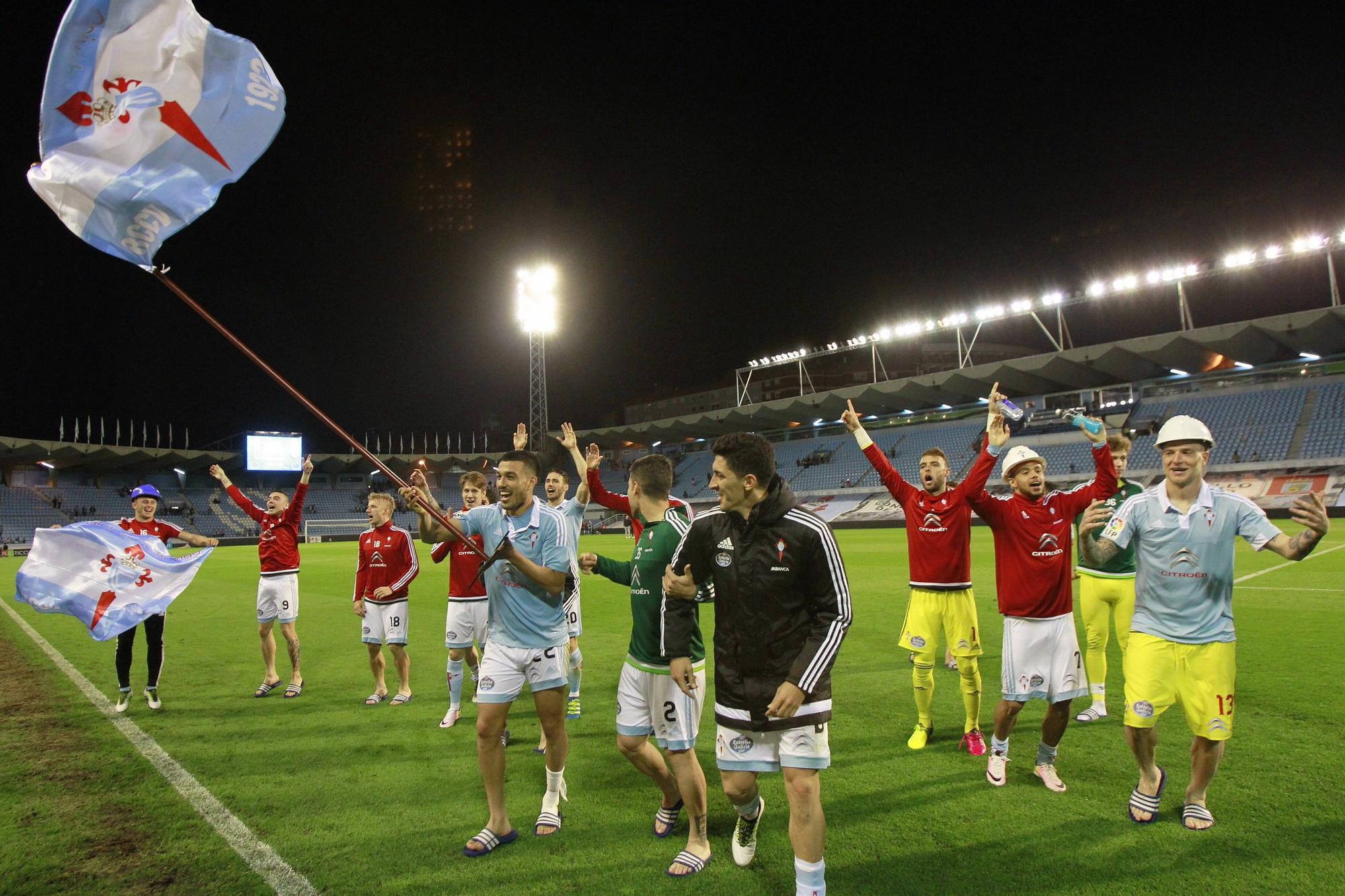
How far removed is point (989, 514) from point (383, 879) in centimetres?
450

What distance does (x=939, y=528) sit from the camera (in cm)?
580

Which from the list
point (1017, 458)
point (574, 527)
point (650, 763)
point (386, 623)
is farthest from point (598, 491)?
point (1017, 458)

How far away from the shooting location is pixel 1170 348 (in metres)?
37.2

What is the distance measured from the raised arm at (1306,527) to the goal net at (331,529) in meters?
51.1

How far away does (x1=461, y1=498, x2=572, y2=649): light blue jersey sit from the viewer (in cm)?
423

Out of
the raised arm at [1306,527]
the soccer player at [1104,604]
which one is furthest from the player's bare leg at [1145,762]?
the soccer player at [1104,604]

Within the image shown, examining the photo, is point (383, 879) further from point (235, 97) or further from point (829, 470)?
point (829, 470)

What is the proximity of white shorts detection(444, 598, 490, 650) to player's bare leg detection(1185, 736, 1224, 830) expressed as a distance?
5.34m

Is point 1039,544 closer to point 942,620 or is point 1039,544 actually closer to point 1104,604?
point 942,620

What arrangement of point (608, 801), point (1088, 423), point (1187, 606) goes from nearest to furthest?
point (1187, 606), point (608, 801), point (1088, 423)

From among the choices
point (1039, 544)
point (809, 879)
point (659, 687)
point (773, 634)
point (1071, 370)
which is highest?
point (1071, 370)

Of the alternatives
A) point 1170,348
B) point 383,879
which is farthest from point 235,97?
point 1170,348

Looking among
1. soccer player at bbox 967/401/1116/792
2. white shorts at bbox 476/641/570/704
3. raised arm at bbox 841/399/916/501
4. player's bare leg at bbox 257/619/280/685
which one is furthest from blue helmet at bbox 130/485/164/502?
soccer player at bbox 967/401/1116/792

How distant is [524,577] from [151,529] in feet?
17.3
